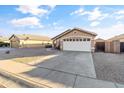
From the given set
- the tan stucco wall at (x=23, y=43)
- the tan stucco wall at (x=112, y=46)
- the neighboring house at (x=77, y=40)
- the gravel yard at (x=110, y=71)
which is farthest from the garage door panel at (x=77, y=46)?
the tan stucco wall at (x=23, y=43)

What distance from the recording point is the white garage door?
16703mm

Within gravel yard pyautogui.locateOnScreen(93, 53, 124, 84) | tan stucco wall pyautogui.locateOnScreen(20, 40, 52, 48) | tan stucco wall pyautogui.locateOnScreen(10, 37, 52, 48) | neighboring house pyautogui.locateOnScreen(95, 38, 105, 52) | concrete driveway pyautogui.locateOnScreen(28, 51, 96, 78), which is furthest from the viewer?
tan stucco wall pyautogui.locateOnScreen(20, 40, 52, 48)

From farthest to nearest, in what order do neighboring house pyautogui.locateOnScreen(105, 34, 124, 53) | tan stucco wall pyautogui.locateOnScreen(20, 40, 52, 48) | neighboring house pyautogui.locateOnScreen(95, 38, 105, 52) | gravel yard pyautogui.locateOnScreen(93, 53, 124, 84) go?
1. tan stucco wall pyautogui.locateOnScreen(20, 40, 52, 48)
2. neighboring house pyautogui.locateOnScreen(95, 38, 105, 52)
3. neighboring house pyautogui.locateOnScreen(105, 34, 124, 53)
4. gravel yard pyautogui.locateOnScreen(93, 53, 124, 84)

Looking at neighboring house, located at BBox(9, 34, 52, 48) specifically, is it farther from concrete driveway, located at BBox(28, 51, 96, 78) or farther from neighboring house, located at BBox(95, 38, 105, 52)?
concrete driveway, located at BBox(28, 51, 96, 78)

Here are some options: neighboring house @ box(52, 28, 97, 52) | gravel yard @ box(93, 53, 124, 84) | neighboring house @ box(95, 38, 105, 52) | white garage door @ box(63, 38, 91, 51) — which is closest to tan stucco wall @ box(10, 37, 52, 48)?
neighboring house @ box(52, 28, 97, 52)

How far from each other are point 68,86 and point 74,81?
582 mm

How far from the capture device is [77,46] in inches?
677

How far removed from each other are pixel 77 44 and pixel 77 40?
561mm

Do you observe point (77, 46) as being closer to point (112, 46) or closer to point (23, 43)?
point (112, 46)

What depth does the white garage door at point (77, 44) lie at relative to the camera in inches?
658
